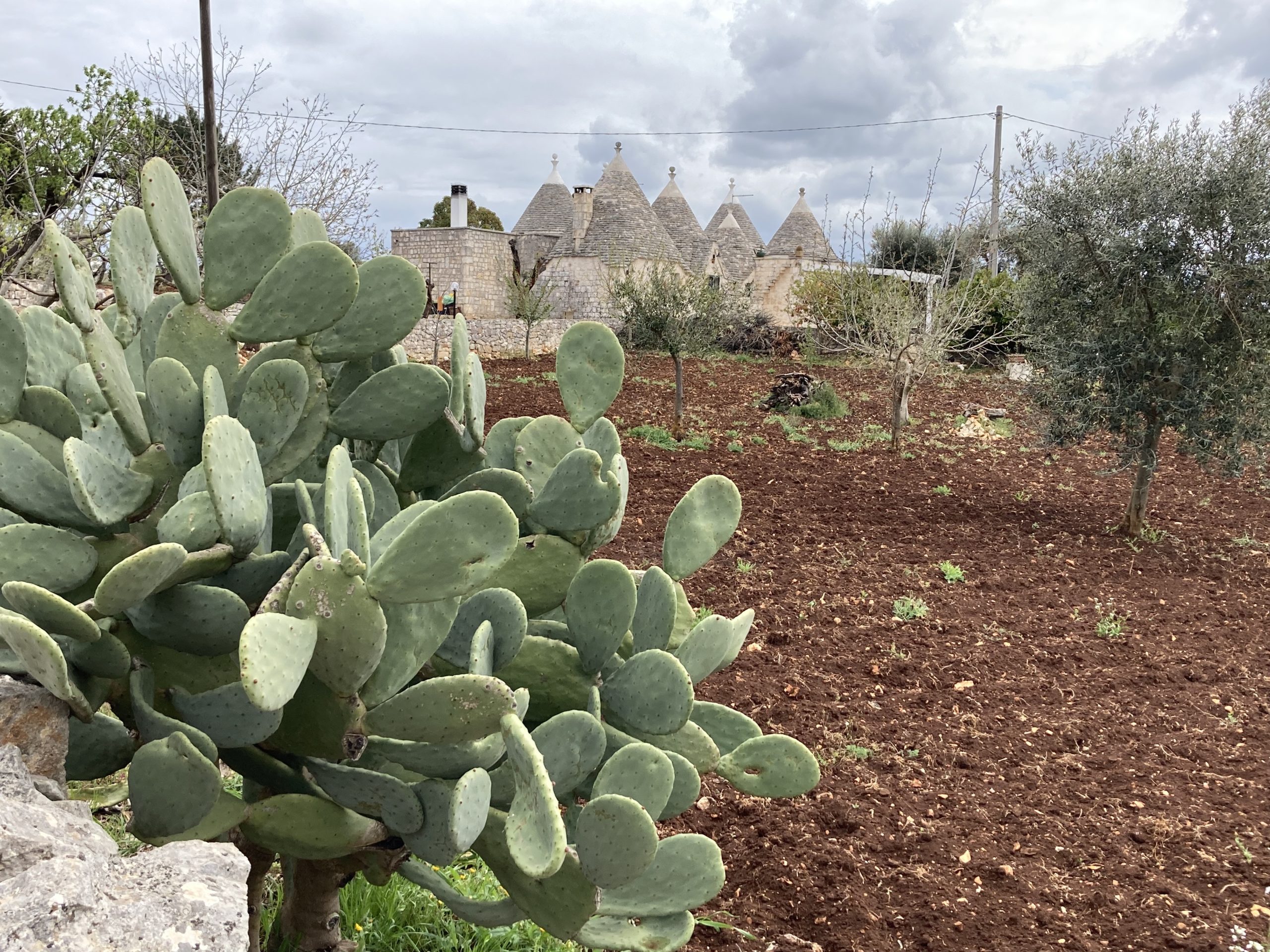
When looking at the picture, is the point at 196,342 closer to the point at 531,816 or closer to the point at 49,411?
the point at 49,411

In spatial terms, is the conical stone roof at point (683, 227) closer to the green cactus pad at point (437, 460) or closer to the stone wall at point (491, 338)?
the stone wall at point (491, 338)

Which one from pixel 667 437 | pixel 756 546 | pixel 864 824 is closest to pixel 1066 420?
pixel 756 546

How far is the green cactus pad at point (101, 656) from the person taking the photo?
59.9 inches

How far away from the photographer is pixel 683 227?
32656 millimetres

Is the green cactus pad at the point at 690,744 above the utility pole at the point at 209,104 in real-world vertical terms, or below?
below

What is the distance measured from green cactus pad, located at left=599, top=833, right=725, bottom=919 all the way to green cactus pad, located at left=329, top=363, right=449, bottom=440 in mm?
954

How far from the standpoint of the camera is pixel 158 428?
5.90ft

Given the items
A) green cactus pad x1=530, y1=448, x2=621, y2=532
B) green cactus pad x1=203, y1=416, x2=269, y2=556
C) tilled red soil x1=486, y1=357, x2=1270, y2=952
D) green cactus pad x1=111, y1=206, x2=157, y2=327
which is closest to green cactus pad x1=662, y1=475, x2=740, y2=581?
green cactus pad x1=530, y1=448, x2=621, y2=532

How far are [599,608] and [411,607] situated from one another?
0.40 metres

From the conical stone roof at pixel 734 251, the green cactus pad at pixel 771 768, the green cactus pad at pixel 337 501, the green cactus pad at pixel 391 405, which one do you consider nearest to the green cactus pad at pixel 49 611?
the green cactus pad at pixel 337 501

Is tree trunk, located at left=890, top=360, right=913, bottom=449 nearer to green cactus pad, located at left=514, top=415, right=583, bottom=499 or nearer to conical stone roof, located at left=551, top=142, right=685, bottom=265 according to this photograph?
green cactus pad, located at left=514, top=415, right=583, bottom=499

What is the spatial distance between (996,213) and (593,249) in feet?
47.9

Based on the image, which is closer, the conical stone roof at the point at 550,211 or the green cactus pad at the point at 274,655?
the green cactus pad at the point at 274,655

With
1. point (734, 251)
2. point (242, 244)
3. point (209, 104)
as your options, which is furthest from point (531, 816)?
point (734, 251)
